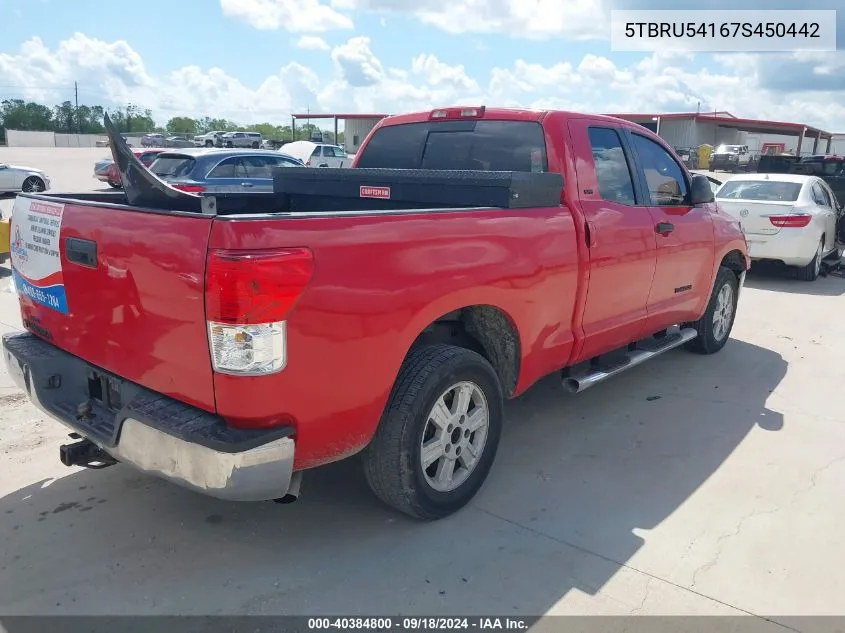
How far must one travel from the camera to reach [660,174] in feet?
16.5

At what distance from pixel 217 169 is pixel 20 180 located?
12.5 m

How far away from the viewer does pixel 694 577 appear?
118 inches

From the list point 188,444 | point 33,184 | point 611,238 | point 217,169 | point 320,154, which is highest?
point 320,154

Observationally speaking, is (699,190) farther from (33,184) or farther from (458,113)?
(33,184)

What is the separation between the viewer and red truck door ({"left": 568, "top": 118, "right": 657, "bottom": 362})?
4.08 m

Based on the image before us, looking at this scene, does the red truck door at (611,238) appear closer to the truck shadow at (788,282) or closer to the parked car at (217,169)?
the truck shadow at (788,282)

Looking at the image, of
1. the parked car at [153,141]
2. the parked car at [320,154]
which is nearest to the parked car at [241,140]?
the parked car at [153,141]

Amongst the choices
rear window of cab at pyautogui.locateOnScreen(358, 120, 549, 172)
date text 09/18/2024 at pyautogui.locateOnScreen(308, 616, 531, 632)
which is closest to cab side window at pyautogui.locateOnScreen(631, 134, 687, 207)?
rear window of cab at pyautogui.locateOnScreen(358, 120, 549, 172)

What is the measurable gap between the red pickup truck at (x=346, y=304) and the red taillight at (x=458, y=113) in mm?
15

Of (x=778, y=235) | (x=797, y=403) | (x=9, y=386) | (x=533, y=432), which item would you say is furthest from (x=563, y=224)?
(x=778, y=235)

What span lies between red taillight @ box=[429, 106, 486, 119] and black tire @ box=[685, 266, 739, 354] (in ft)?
9.09

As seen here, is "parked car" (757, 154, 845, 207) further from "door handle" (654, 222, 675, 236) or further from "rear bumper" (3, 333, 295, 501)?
"rear bumper" (3, 333, 295, 501)

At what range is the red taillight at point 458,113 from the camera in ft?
14.7

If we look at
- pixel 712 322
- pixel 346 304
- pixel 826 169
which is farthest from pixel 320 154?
pixel 346 304
